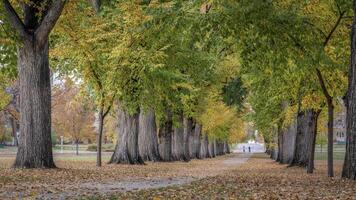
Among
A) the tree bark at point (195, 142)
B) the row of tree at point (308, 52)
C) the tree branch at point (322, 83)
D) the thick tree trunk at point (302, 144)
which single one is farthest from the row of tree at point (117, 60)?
the tree bark at point (195, 142)

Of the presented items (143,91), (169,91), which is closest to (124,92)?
(143,91)

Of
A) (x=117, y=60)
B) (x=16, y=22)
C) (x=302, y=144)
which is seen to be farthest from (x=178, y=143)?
(x=16, y=22)

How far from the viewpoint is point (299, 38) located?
16.0m

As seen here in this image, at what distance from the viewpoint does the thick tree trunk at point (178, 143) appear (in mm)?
42062

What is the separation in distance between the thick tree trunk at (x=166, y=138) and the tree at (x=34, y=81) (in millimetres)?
20542

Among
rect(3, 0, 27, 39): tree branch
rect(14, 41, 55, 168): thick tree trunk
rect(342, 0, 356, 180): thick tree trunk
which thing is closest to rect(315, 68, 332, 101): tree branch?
rect(342, 0, 356, 180): thick tree trunk

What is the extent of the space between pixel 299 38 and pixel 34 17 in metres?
8.50

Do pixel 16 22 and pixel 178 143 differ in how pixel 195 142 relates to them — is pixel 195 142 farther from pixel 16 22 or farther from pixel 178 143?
pixel 16 22

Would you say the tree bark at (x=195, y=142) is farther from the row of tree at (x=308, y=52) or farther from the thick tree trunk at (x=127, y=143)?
the row of tree at (x=308, y=52)

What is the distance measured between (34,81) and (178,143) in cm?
2645

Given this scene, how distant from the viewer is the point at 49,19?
17547mm

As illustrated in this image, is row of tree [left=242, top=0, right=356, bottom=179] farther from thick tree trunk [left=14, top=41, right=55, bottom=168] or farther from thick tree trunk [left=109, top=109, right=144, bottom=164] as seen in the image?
thick tree trunk [left=109, top=109, right=144, bottom=164]

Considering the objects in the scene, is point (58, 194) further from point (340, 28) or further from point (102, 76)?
point (102, 76)

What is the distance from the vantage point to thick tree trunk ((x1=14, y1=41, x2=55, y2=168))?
17.4 m
